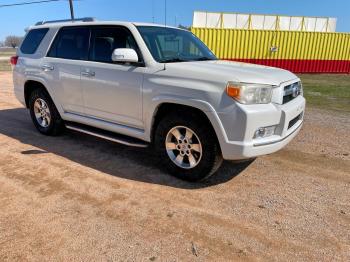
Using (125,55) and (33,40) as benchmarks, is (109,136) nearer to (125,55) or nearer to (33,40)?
(125,55)

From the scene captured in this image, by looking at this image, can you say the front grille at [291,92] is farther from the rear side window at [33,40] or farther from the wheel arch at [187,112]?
the rear side window at [33,40]

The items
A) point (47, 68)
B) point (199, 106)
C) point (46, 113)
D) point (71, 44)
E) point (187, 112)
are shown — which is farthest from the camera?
point (46, 113)

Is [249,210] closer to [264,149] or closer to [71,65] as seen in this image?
[264,149]

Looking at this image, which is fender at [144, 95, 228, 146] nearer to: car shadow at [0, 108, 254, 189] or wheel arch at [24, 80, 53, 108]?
car shadow at [0, 108, 254, 189]

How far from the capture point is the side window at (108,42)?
4199 mm

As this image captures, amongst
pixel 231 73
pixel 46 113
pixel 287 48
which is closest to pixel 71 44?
pixel 46 113

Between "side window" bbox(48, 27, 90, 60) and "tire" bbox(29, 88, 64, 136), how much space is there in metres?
0.78

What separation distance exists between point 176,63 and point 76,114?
6.79ft

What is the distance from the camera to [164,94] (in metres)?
3.74

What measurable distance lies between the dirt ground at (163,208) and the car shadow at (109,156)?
2 centimetres

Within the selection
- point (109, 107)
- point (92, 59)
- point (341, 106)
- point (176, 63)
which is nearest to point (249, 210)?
point (176, 63)

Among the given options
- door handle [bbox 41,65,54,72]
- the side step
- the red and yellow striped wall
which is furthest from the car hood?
the red and yellow striped wall

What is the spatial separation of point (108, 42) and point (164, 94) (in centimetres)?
136

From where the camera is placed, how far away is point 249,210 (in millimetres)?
3266
